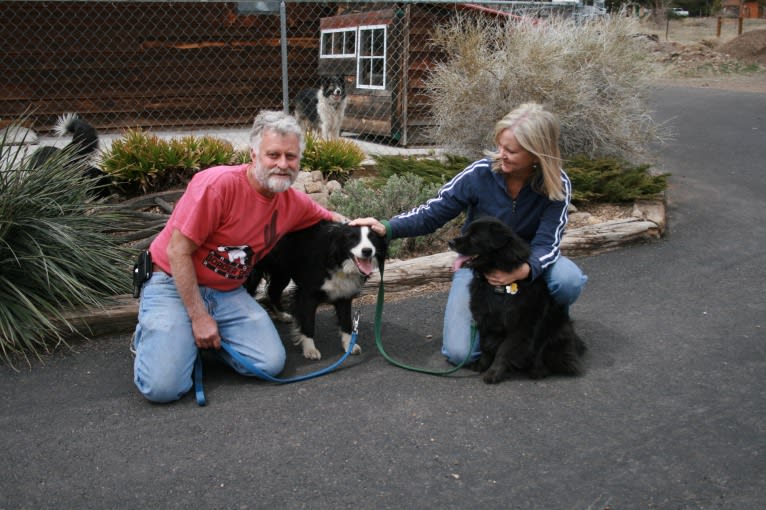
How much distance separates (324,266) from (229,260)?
0.53 metres

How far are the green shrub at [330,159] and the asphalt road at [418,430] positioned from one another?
10.1ft

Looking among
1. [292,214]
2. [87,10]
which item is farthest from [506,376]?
[87,10]

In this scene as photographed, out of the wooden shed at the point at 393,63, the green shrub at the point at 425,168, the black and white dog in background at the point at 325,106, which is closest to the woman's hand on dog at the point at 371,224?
the green shrub at the point at 425,168

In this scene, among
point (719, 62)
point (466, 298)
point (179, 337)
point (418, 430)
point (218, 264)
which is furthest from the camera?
point (719, 62)

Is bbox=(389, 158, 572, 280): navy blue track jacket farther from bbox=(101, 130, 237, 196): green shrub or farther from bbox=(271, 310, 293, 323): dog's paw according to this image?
bbox=(101, 130, 237, 196): green shrub

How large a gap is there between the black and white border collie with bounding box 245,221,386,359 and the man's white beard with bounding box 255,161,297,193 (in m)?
0.44

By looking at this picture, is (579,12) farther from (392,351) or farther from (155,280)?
(155,280)

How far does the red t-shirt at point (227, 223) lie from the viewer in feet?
→ 11.8

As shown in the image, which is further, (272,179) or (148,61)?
(148,61)

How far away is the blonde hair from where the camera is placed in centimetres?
367

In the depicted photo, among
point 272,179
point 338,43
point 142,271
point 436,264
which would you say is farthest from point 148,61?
point 272,179

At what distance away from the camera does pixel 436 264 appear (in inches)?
217

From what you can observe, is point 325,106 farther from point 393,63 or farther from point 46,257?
point 46,257

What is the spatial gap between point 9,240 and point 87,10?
362 inches
